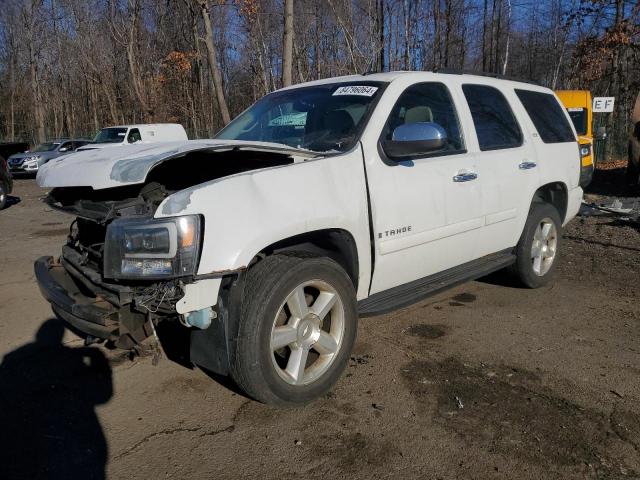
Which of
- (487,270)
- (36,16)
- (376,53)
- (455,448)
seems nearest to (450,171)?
(487,270)

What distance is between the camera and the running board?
3602 millimetres

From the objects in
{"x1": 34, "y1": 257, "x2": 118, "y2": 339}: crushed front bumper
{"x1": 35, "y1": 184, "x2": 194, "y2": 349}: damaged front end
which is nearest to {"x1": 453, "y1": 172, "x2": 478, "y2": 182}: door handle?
{"x1": 35, "y1": 184, "x2": 194, "y2": 349}: damaged front end

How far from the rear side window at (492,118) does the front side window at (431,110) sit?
0.25 m

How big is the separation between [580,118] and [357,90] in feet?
35.6

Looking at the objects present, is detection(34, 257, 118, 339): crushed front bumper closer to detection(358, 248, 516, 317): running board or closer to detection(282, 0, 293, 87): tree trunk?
detection(358, 248, 516, 317): running board

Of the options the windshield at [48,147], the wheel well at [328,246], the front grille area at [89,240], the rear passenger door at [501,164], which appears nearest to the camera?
the wheel well at [328,246]

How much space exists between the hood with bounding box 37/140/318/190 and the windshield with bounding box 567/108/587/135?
1143 centimetres

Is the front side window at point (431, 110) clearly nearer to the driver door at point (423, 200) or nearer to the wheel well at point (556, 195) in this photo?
the driver door at point (423, 200)

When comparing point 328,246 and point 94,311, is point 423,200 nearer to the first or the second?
point 328,246

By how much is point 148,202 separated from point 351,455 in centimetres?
175

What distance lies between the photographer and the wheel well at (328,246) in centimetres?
319

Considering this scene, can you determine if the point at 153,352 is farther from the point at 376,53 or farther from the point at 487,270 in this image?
the point at 376,53

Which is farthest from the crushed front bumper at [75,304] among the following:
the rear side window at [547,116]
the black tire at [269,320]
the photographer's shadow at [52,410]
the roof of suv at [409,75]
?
the rear side window at [547,116]

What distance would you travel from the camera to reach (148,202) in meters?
3.07
